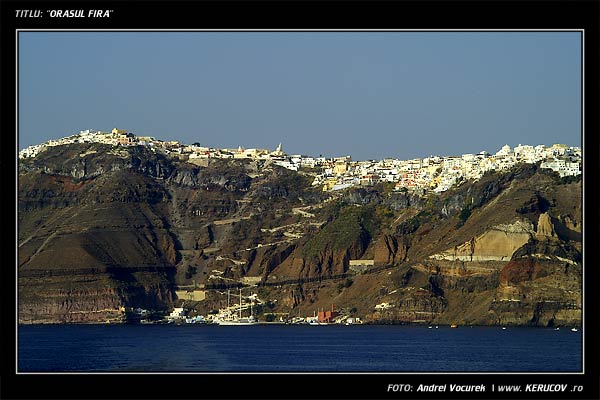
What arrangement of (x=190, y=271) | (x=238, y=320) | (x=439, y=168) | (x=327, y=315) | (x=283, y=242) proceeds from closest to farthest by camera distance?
(x=327, y=315)
(x=238, y=320)
(x=283, y=242)
(x=190, y=271)
(x=439, y=168)

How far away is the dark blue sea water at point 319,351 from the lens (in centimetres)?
4612

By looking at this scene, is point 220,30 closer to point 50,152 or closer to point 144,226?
point 144,226

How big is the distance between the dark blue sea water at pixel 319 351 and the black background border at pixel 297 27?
80.9 feet

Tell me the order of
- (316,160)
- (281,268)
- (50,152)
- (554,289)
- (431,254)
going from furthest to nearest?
(316,160) < (50,152) < (281,268) < (431,254) < (554,289)

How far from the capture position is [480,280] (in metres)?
95.6

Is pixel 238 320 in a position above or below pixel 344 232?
below

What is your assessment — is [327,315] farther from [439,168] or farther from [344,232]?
[439,168]

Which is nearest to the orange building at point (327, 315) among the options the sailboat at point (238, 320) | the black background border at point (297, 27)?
the sailboat at point (238, 320)

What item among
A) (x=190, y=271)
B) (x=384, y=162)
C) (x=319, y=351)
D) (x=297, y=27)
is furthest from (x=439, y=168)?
(x=297, y=27)

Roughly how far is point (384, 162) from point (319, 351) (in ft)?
292

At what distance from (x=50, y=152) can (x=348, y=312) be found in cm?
5066

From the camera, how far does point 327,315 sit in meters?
104
